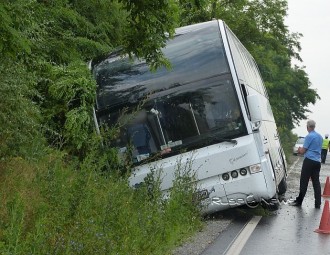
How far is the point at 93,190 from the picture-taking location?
1027 cm

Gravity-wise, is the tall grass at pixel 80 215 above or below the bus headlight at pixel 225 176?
above

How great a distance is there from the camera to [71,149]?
46.5ft

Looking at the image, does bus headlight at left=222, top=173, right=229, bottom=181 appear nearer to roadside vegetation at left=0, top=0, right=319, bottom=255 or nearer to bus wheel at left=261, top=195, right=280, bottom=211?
roadside vegetation at left=0, top=0, right=319, bottom=255

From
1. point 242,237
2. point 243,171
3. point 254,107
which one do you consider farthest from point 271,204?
point 242,237

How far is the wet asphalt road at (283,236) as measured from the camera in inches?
414

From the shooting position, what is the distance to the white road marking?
34.3 feet

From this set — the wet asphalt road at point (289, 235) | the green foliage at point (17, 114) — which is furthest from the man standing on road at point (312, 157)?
the green foliage at point (17, 114)

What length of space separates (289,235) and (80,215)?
14.5ft

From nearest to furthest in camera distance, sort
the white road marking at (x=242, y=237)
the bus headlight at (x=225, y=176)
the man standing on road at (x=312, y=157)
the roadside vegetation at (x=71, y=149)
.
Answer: the roadside vegetation at (x=71, y=149) < the white road marking at (x=242, y=237) < the bus headlight at (x=225, y=176) < the man standing on road at (x=312, y=157)

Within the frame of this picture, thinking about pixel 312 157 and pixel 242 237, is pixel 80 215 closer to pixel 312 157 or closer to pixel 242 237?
pixel 242 237

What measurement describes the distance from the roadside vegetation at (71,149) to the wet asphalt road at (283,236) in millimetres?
682

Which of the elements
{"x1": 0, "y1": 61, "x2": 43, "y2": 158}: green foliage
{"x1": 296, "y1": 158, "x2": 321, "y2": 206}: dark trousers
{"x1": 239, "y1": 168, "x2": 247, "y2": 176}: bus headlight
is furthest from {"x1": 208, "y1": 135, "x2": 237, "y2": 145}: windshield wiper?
{"x1": 296, "y1": 158, "x2": 321, "y2": 206}: dark trousers

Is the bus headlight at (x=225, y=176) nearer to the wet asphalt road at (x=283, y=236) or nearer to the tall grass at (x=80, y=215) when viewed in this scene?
the wet asphalt road at (x=283, y=236)

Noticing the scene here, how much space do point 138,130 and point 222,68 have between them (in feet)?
6.25
